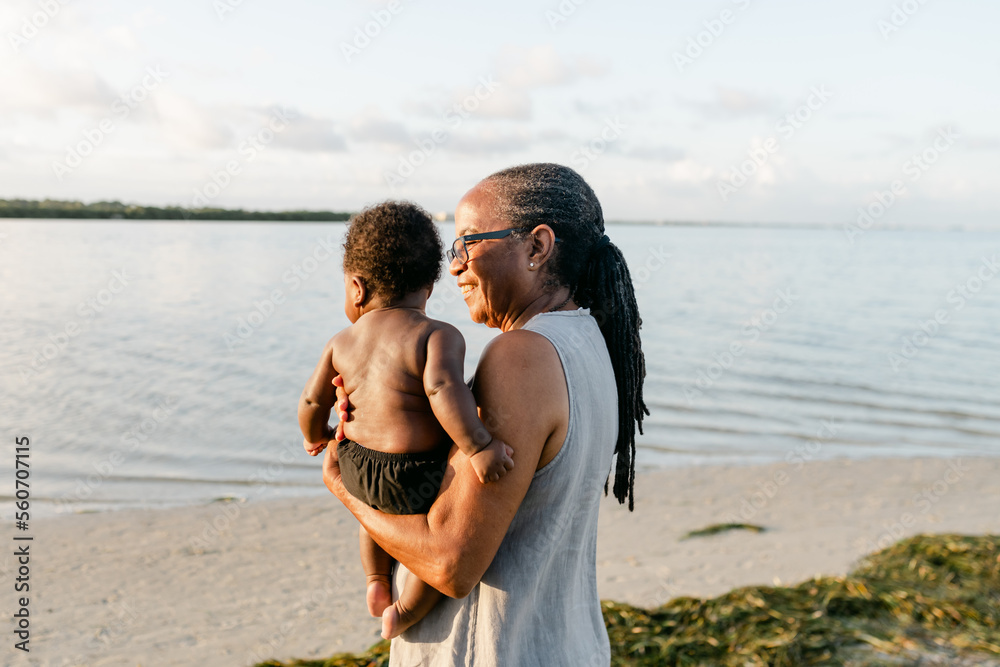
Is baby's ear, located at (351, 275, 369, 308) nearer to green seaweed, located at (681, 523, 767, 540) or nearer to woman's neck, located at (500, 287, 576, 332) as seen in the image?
woman's neck, located at (500, 287, 576, 332)

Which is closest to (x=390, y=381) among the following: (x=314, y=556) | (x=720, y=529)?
(x=314, y=556)

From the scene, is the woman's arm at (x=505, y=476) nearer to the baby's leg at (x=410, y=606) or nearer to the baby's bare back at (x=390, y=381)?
the baby's leg at (x=410, y=606)

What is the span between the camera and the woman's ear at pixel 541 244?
1701 mm

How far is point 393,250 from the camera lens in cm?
212

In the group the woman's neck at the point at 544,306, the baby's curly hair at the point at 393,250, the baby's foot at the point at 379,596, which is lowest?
the baby's foot at the point at 379,596

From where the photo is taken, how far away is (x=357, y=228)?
2.21 m
